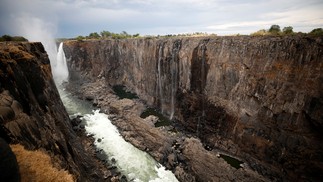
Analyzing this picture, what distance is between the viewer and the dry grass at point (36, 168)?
672cm

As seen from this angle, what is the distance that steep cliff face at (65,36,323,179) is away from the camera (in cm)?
1534

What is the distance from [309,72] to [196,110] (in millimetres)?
12376

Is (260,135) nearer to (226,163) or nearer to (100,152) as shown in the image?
(226,163)

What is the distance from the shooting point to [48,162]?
25.3 feet

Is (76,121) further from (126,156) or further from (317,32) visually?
(317,32)

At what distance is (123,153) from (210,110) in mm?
10957

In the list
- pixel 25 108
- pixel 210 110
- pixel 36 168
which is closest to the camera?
pixel 36 168

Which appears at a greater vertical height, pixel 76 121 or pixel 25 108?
pixel 25 108

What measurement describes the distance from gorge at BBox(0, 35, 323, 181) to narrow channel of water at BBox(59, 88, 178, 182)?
2.87 feet

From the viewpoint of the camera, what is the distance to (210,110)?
74.3 feet

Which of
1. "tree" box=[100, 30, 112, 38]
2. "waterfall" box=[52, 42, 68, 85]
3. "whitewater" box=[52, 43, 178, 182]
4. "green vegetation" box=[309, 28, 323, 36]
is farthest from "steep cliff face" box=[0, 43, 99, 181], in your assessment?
"tree" box=[100, 30, 112, 38]

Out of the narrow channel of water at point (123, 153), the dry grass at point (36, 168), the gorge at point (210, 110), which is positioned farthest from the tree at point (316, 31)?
the dry grass at point (36, 168)

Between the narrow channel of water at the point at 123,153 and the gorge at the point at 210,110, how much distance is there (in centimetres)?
87

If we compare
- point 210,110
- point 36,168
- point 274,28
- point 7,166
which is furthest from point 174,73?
point 7,166
